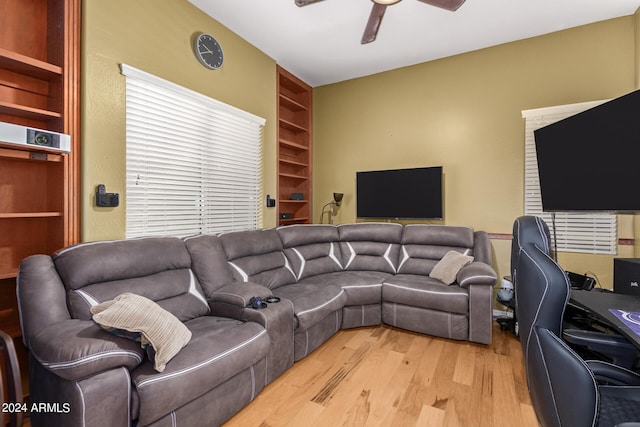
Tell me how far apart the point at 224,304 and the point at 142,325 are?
740 millimetres

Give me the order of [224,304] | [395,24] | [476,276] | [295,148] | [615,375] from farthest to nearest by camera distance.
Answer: [295,148] → [395,24] → [476,276] → [224,304] → [615,375]

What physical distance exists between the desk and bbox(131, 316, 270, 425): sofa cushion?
65.5 inches

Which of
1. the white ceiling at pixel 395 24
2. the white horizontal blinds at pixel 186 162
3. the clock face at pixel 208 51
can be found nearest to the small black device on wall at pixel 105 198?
the white horizontal blinds at pixel 186 162

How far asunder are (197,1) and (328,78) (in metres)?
2.07

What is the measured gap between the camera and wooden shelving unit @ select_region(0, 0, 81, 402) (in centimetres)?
Answer: 179

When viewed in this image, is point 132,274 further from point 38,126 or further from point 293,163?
point 293,163

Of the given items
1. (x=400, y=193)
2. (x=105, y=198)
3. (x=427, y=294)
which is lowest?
(x=427, y=294)

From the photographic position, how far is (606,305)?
1330mm

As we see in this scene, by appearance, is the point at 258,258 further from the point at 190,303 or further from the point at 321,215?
the point at 321,215

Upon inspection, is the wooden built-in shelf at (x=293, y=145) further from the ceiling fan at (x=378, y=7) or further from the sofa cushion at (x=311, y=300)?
the sofa cushion at (x=311, y=300)

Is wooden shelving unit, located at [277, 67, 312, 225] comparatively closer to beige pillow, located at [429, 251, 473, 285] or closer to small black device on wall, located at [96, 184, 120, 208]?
beige pillow, located at [429, 251, 473, 285]

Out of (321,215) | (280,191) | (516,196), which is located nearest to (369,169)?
(321,215)

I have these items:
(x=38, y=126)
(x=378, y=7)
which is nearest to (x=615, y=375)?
(x=378, y=7)

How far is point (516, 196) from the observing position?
327cm
